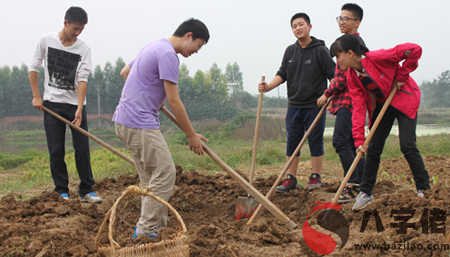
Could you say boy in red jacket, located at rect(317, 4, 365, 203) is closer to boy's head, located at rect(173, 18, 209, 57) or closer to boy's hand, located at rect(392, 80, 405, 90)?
boy's hand, located at rect(392, 80, 405, 90)

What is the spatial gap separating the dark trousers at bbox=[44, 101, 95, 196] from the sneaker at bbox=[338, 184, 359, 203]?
2835 mm

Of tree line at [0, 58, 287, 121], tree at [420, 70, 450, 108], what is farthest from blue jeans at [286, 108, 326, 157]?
tree at [420, 70, 450, 108]

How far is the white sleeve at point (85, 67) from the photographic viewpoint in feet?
12.6

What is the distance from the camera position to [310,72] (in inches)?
151

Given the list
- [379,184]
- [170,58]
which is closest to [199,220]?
[170,58]

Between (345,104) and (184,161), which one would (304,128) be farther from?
(184,161)

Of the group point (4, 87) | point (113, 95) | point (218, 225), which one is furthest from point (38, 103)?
point (4, 87)

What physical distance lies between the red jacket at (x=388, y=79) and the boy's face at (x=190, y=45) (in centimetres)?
141

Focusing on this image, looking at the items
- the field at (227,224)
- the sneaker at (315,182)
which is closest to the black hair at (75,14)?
the field at (227,224)

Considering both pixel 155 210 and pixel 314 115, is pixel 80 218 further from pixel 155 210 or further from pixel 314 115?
pixel 314 115

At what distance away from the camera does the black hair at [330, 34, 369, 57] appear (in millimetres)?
2885

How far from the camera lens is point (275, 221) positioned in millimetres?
3025

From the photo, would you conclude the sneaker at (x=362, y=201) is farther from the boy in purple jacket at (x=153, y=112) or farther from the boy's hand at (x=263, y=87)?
the boy in purple jacket at (x=153, y=112)

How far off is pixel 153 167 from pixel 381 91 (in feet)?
6.85
